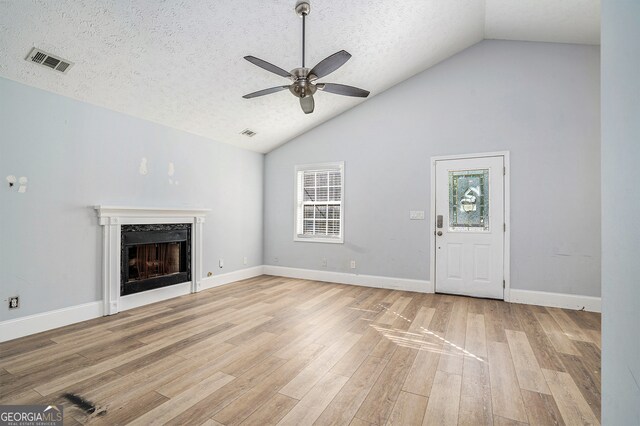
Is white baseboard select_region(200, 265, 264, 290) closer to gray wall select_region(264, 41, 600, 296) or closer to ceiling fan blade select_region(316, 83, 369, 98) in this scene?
gray wall select_region(264, 41, 600, 296)

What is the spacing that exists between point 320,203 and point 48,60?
4.09 metres

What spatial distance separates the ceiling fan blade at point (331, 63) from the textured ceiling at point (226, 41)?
822 millimetres

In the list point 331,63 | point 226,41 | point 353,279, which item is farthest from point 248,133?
point 353,279

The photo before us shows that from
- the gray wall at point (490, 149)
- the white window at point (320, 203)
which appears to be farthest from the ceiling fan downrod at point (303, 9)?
the white window at point (320, 203)

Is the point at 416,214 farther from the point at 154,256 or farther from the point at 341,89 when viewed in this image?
the point at 154,256

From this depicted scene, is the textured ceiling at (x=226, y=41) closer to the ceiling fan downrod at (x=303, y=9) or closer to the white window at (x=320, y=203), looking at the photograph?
the ceiling fan downrod at (x=303, y=9)

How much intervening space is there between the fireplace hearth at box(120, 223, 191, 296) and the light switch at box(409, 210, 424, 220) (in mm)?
3544

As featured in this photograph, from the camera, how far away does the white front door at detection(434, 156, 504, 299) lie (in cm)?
431

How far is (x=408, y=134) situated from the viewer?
16.0 ft

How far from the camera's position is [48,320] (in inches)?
121

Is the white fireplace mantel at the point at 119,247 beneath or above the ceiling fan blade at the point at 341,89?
beneath

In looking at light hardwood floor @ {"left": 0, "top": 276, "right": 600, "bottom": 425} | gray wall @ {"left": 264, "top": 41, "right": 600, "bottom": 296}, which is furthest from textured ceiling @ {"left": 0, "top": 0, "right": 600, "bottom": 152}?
light hardwood floor @ {"left": 0, "top": 276, "right": 600, "bottom": 425}

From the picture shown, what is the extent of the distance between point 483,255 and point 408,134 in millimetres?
2219

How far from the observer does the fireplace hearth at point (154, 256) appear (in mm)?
3781
